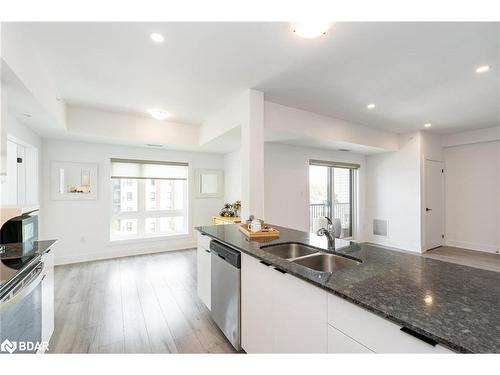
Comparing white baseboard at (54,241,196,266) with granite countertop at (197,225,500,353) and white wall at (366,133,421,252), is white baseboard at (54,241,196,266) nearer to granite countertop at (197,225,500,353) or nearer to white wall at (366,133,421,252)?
granite countertop at (197,225,500,353)

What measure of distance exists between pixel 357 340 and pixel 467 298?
486mm

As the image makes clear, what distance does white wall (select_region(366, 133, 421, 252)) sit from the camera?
4.82 meters

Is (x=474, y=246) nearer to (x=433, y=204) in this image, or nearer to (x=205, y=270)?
(x=433, y=204)

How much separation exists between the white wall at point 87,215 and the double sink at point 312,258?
3.71 m

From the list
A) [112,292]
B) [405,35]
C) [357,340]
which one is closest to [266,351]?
[357,340]

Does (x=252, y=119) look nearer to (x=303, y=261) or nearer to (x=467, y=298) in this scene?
(x=303, y=261)

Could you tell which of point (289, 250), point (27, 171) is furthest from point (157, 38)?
point (27, 171)

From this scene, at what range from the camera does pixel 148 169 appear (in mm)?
4789

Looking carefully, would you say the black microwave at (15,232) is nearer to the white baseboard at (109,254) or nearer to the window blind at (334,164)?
the white baseboard at (109,254)

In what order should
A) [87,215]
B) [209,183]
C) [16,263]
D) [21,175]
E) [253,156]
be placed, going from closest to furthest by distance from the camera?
[16,263]
[253,156]
[21,175]
[87,215]
[209,183]

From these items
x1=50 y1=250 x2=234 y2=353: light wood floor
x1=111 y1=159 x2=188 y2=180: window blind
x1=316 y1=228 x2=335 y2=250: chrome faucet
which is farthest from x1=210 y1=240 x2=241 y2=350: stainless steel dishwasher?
x1=111 y1=159 x2=188 y2=180: window blind

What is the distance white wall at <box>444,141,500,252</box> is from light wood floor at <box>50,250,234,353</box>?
5.84m

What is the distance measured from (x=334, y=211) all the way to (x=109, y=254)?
499 centimetres

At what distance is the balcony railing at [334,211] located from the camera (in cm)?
521
